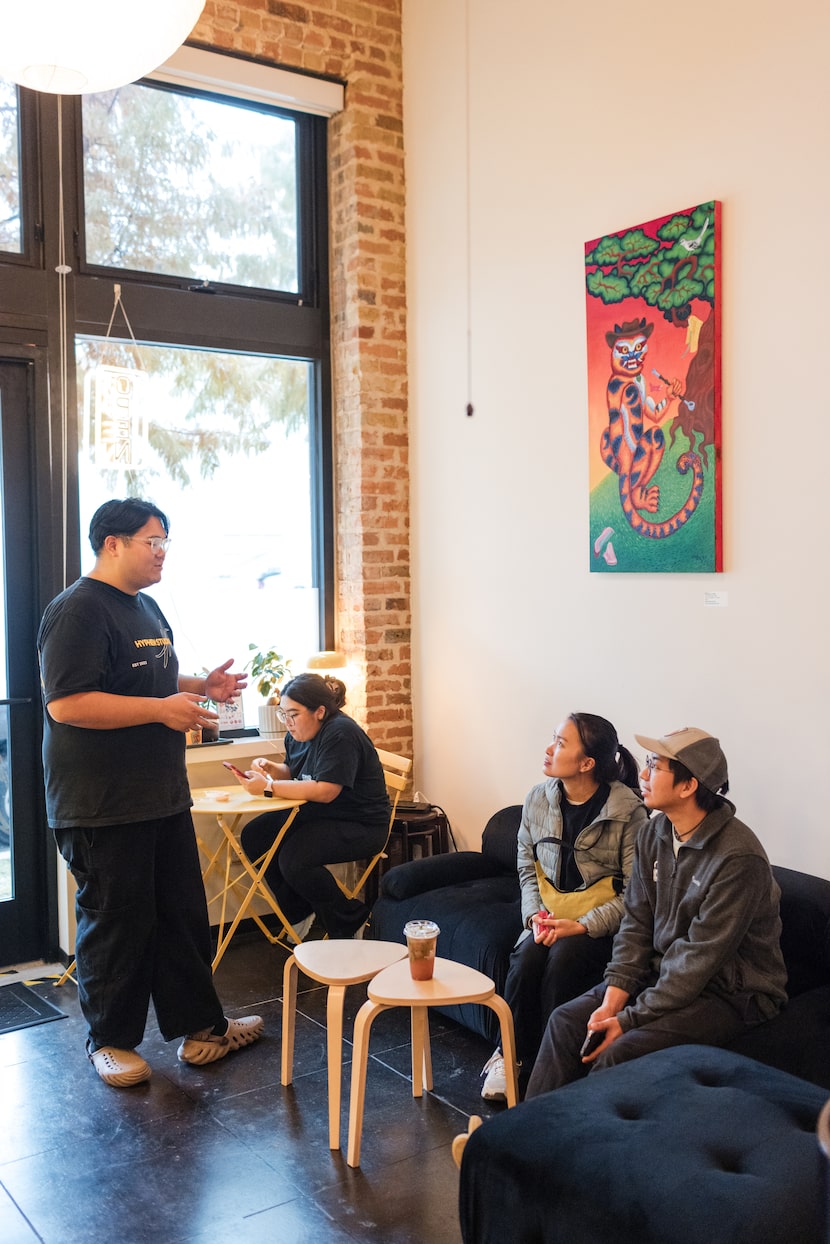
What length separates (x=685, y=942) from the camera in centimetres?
308

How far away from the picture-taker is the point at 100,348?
4953 millimetres

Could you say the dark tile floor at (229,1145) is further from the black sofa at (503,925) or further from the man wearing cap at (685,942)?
the man wearing cap at (685,942)

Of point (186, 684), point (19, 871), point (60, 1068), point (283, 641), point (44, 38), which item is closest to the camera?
point (44, 38)

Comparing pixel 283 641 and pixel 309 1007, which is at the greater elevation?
pixel 283 641

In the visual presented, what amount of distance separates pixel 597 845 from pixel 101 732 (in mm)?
1681

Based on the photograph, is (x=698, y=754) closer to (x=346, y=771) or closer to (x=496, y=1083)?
(x=496, y=1083)

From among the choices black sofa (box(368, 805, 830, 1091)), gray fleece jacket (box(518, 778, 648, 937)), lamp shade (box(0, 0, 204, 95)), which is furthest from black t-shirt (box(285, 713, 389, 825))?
lamp shade (box(0, 0, 204, 95))

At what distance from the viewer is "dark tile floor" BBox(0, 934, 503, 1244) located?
2.92 m

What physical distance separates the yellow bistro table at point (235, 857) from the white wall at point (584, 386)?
3.30ft

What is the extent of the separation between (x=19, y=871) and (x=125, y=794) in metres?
1.50

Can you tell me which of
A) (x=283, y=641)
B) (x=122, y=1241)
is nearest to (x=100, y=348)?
(x=283, y=641)

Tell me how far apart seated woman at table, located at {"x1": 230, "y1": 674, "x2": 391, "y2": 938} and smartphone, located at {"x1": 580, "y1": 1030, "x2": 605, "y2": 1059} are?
1.74 meters

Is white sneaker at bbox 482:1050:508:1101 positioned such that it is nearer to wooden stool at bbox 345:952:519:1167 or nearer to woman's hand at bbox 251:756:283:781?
wooden stool at bbox 345:952:519:1167

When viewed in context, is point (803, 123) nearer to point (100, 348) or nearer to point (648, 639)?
point (648, 639)
